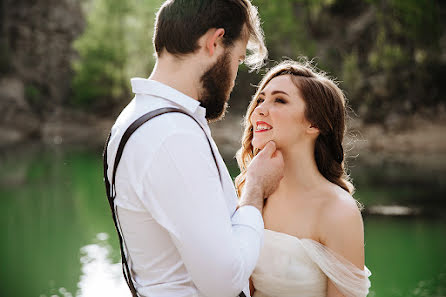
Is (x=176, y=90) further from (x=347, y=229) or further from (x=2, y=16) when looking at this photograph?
(x=2, y=16)

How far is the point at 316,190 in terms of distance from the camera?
2.62m

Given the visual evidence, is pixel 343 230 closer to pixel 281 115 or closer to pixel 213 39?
pixel 281 115

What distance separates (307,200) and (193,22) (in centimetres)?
127

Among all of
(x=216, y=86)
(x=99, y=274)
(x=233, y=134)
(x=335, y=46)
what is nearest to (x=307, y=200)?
(x=216, y=86)

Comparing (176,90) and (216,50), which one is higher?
(216,50)

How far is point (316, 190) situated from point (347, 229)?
0.28 metres

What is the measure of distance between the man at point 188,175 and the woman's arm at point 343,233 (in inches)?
27.0

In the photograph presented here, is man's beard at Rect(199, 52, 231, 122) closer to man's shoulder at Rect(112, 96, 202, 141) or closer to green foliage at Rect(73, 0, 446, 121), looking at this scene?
man's shoulder at Rect(112, 96, 202, 141)

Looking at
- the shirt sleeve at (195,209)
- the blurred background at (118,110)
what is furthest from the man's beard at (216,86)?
the blurred background at (118,110)

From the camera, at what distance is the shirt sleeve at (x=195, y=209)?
146 centimetres

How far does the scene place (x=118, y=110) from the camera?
99.2ft

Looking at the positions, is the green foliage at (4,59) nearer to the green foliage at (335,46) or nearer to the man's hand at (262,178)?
the green foliage at (335,46)

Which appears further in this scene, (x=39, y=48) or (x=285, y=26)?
(x=39, y=48)

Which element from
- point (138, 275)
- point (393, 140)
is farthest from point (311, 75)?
point (393, 140)
